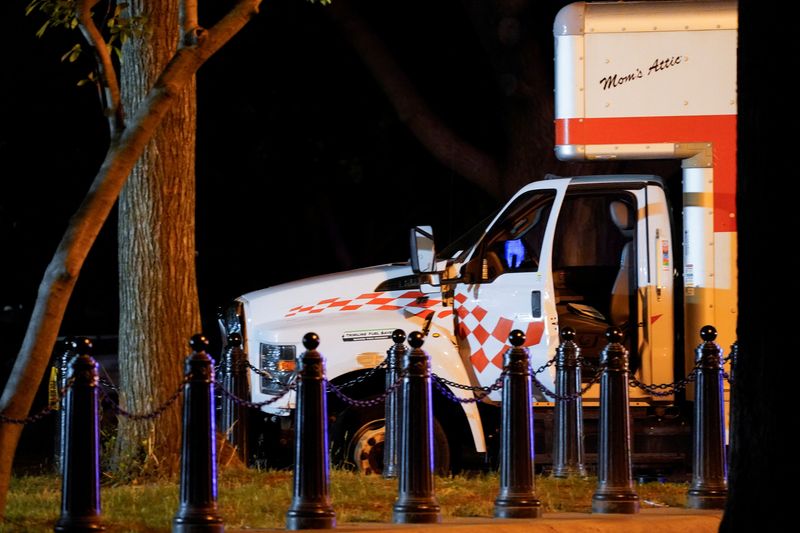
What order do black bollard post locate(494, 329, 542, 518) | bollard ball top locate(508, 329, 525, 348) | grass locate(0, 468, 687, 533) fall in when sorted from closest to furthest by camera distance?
grass locate(0, 468, 687, 533), black bollard post locate(494, 329, 542, 518), bollard ball top locate(508, 329, 525, 348)

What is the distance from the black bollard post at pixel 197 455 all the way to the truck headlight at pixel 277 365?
3519 mm

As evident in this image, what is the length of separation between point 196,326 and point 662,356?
351 centimetres

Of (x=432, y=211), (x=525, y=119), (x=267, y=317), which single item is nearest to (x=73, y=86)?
(x=432, y=211)

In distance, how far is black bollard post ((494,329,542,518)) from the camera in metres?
9.17

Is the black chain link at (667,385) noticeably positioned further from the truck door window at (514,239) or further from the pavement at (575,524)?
the truck door window at (514,239)

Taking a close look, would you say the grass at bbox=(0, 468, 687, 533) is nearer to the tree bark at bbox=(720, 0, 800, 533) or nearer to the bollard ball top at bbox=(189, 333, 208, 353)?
the bollard ball top at bbox=(189, 333, 208, 353)

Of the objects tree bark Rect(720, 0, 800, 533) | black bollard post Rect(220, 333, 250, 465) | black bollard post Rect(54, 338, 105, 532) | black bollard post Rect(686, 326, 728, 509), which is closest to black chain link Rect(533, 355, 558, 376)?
black bollard post Rect(686, 326, 728, 509)

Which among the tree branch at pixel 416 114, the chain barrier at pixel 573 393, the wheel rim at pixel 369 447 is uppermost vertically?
the tree branch at pixel 416 114

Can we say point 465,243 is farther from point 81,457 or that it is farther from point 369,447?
point 81,457

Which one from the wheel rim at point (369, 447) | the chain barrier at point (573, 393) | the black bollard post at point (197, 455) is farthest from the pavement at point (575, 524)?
the wheel rim at point (369, 447)

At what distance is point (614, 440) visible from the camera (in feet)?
31.4

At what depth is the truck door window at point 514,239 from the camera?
11719 mm

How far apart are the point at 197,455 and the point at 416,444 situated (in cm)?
144

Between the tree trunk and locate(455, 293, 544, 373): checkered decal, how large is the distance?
205 cm
